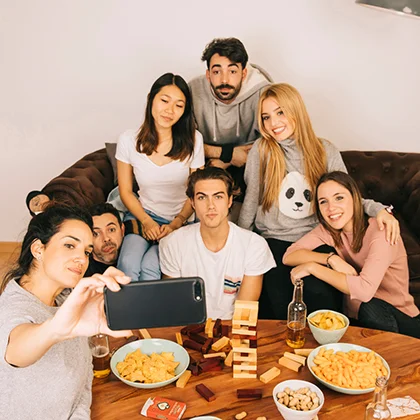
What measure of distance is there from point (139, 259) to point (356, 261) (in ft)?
3.41

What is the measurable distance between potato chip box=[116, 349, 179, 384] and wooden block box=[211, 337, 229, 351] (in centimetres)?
14

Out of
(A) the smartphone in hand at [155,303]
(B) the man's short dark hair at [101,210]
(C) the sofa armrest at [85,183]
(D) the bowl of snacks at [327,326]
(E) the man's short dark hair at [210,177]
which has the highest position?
(E) the man's short dark hair at [210,177]

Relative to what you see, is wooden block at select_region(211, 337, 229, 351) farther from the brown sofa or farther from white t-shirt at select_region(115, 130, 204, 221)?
the brown sofa

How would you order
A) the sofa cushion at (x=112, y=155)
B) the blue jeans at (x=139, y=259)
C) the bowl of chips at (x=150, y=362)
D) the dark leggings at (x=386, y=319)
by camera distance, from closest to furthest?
the bowl of chips at (x=150, y=362) → the dark leggings at (x=386, y=319) → the blue jeans at (x=139, y=259) → the sofa cushion at (x=112, y=155)

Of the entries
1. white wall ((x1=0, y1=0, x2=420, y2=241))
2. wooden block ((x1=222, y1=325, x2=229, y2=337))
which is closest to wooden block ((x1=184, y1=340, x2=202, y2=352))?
wooden block ((x1=222, y1=325, x2=229, y2=337))

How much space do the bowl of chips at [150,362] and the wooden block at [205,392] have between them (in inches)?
2.8

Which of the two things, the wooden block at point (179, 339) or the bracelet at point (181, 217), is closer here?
the wooden block at point (179, 339)

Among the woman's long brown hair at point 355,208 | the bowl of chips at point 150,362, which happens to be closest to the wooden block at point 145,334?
the bowl of chips at point 150,362

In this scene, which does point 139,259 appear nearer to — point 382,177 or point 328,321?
point 328,321

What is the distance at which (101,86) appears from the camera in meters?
3.64

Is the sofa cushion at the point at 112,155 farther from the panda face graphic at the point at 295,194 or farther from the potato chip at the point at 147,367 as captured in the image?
the potato chip at the point at 147,367

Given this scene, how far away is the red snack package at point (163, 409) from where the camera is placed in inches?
54.5

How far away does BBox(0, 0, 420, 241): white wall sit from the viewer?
3.43 m

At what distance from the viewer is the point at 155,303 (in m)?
1.26
